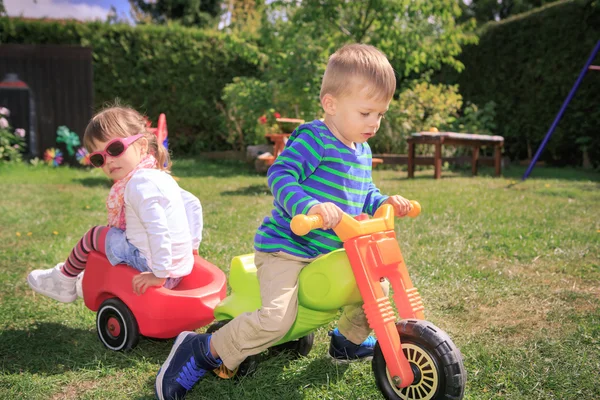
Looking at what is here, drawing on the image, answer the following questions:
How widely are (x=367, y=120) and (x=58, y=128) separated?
967 cm

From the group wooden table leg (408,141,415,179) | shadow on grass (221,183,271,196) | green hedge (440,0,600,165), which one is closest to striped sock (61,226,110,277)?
shadow on grass (221,183,271,196)

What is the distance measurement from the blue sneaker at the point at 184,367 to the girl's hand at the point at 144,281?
34 cm

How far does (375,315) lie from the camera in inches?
73.9

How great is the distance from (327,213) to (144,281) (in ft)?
3.48

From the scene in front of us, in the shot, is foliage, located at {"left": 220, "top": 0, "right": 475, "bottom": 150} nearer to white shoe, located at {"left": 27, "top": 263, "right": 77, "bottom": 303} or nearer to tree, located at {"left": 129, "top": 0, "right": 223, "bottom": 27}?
white shoe, located at {"left": 27, "top": 263, "right": 77, "bottom": 303}

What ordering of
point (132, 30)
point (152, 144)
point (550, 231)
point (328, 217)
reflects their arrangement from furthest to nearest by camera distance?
point (132, 30)
point (550, 231)
point (152, 144)
point (328, 217)

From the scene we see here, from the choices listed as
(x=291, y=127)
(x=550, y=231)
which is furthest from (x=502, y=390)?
(x=291, y=127)

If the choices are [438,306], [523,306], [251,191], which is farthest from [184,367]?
[251,191]

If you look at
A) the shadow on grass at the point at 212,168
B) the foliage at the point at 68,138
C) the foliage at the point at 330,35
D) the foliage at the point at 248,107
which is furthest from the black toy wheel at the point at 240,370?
the foliage at the point at 68,138

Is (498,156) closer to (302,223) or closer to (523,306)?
(523,306)

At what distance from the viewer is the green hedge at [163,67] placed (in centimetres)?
1195

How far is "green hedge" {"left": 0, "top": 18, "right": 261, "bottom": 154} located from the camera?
1195cm

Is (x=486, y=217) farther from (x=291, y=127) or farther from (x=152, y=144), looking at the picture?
(x=291, y=127)

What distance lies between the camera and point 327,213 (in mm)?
1814
